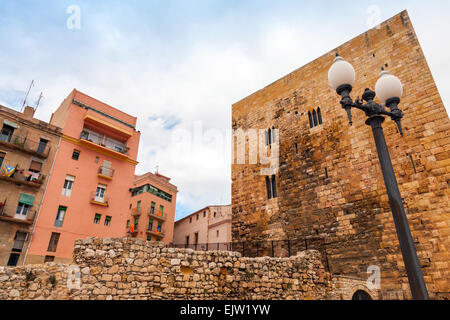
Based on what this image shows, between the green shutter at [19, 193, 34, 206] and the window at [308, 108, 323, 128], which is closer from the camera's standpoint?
the window at [308, 108, 323, 128]

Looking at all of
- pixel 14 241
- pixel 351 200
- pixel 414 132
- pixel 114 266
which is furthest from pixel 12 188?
pixel 414 132

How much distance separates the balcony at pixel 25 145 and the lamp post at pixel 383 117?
16568mm

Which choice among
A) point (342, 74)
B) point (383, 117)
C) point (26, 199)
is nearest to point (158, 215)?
point (26, 199)

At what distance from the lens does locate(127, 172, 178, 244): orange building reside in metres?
25.7

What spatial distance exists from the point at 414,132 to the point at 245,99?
28.6ft

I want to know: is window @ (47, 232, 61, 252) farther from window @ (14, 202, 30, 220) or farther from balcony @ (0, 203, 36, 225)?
window @ (14, 202, 30, 220)

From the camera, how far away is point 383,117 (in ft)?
12.9

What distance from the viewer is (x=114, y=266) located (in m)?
6.94

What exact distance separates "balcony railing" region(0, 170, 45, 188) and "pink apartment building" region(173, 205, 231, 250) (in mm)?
13118

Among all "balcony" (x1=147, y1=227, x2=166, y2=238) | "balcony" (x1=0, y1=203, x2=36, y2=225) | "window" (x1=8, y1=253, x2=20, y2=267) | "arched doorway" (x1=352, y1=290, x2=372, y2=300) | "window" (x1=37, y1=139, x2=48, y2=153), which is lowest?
"arched doorway" (x1=352, y1=290, x2=372, y2=300)

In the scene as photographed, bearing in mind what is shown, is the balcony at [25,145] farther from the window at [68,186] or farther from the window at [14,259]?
the window at [14,259]

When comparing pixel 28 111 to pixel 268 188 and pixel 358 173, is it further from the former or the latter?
pixel 358 173

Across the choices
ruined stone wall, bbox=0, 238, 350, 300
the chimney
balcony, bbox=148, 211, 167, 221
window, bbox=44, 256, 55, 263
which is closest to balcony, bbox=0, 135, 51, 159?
the chimney
